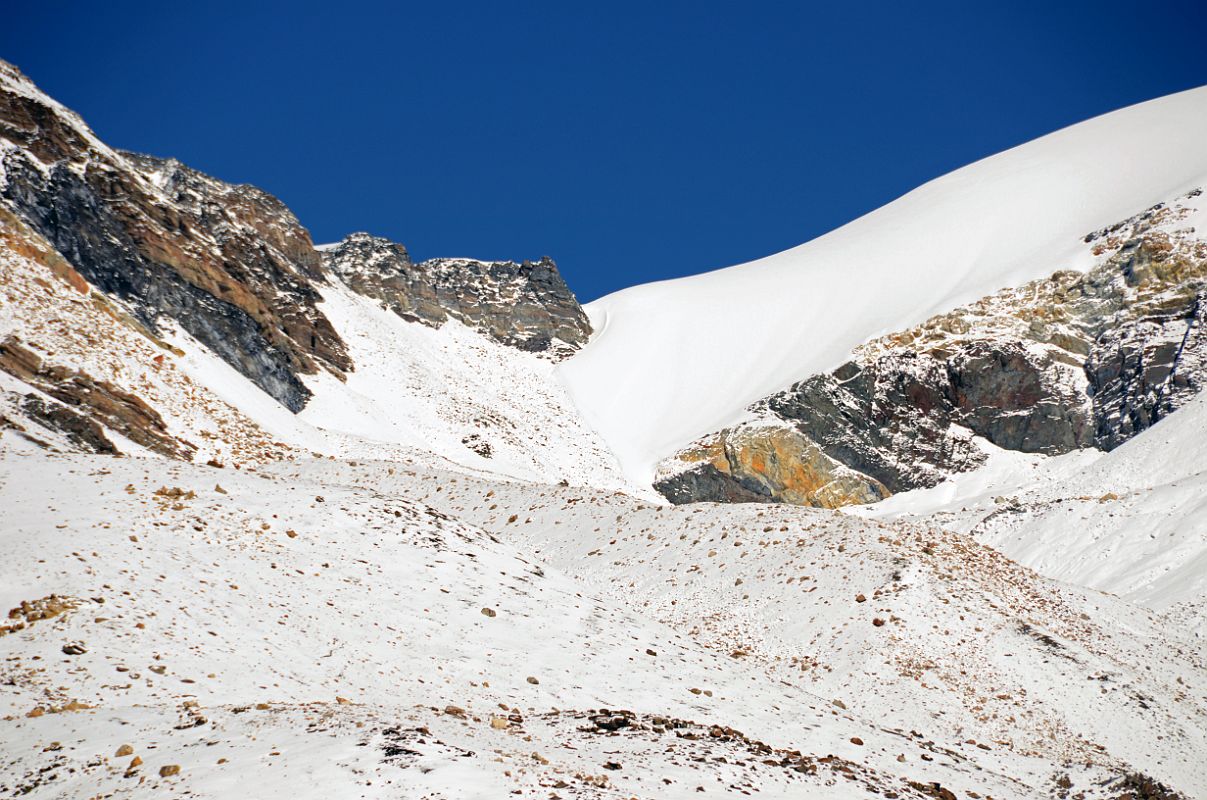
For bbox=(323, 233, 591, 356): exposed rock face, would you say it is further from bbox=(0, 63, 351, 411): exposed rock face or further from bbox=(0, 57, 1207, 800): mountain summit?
bbox=(0, 63, 351, 411): exposed rock face

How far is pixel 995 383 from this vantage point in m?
66.8

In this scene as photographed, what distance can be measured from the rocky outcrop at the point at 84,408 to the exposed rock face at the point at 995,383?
36420 millimetres

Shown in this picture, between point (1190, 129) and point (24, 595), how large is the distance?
10178cm

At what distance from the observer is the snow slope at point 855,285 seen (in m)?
75.3

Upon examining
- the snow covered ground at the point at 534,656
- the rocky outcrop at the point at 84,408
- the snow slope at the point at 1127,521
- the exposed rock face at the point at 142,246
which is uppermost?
the exposed rock face at the point at 142,246

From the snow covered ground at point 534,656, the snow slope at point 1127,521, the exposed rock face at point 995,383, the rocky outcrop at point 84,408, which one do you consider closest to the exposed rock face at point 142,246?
the rocky outcrop at point 84,408

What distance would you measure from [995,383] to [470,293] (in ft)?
156

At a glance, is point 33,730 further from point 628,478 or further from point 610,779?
point 628,478

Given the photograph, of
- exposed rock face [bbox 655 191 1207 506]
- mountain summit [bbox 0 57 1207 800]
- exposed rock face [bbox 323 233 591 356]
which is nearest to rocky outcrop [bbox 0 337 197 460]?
mountain summit [bbox 0 57 1207 800]

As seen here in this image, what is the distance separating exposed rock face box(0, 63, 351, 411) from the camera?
170 feet

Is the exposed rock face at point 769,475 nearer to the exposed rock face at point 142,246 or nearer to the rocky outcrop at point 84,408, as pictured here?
the exposed rock face at point 142,246

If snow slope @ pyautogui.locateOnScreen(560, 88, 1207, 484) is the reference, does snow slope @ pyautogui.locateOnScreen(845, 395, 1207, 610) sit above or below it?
below

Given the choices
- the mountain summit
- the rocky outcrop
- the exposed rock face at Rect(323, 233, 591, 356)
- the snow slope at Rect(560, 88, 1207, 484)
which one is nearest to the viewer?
the mountain summit

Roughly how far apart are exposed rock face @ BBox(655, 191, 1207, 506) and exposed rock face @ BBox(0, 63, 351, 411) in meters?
26.5
